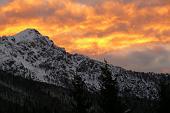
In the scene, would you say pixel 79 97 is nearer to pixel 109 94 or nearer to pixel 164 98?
pixel 109 94

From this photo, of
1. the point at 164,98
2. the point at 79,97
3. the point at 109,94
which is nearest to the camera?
the point at 109,94

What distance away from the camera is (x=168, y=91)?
2101 inches

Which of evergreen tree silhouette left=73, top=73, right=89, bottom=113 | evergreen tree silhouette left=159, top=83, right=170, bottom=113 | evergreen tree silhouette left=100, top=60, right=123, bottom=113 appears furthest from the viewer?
evergreen tree silhouette left=159, top=83, right=170, bottom=113

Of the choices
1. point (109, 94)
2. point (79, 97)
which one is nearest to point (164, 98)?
point (109, 94)

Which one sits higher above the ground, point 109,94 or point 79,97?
point 109,94

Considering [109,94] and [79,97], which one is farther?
[79,97]

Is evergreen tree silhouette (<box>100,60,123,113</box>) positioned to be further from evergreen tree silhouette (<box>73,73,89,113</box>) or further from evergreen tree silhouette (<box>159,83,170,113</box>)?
evergreen tree silhouette (<box>159,83,170,113</box>)

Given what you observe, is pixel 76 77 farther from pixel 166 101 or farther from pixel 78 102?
pixel 166 101

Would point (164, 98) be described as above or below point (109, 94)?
below

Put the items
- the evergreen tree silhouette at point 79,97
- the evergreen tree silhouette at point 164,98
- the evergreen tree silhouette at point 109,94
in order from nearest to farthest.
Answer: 1. the evergreen tree silhouette at point 109,94
2. the evergreen tree silhouette at point 79,97
3. the evergreen tree silhouette at point 164,98

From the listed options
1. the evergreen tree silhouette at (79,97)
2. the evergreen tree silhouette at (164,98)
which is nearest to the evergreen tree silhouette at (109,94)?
the evergreen tree silhouette at (79,97)

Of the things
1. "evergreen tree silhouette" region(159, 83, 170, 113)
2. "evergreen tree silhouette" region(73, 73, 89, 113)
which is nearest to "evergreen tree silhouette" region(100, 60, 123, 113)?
"evergreen tree silhouette" region(73, 73, 89, 113)

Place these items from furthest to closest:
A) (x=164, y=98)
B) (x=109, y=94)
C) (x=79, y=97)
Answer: (x=164, y=98) → (x=79, y=97) → (x=109, y=94)

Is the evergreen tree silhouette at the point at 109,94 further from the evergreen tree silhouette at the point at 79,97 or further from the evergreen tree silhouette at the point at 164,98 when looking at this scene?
the evergreen tree silhouette at the point at 164,98
